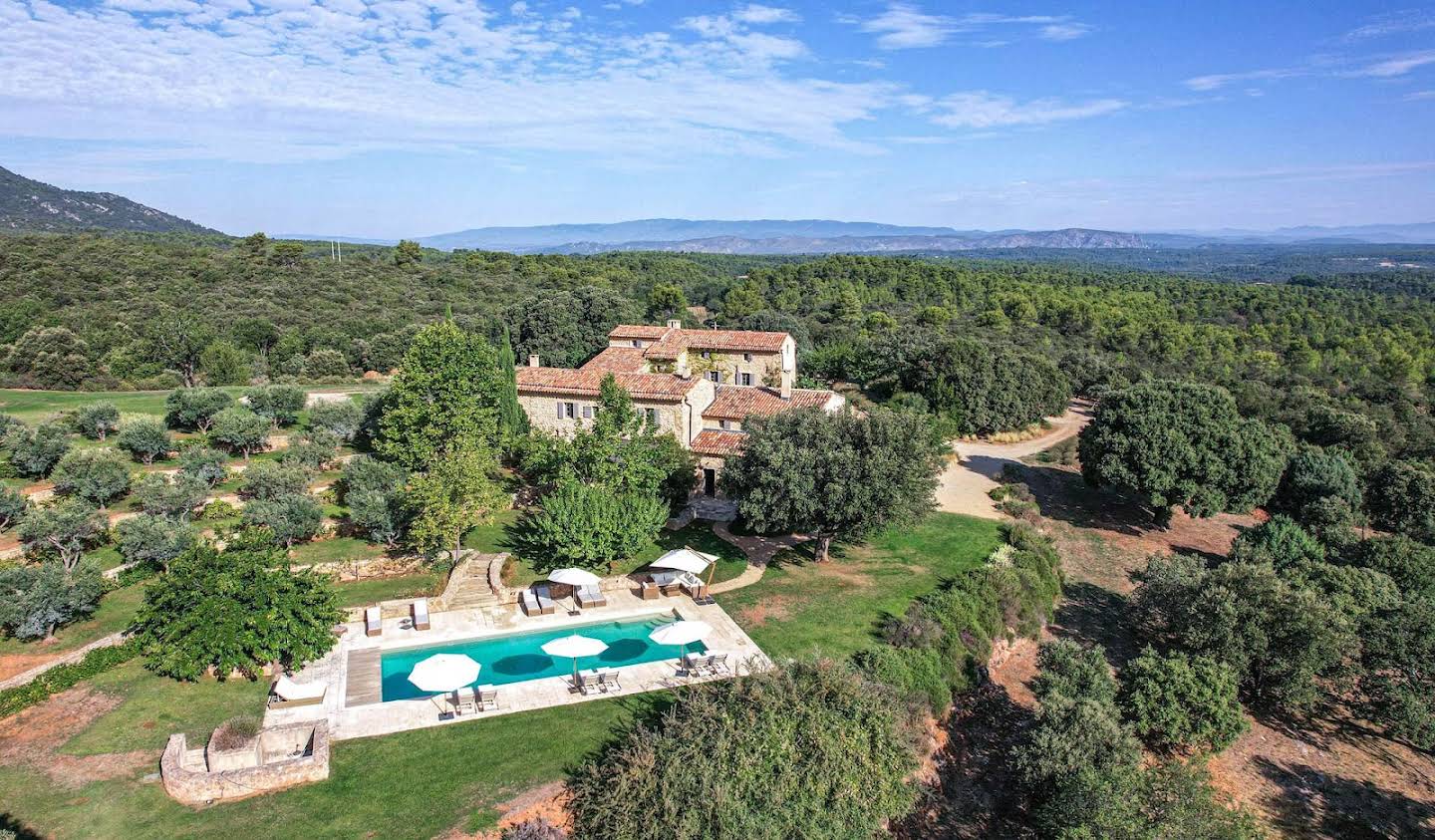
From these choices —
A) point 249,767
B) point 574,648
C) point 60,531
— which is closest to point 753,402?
point 574,648

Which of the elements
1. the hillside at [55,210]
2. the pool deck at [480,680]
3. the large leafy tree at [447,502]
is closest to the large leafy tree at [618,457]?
the large leafy tree at [447,502]

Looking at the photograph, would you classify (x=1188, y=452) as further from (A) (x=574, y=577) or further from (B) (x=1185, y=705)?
(A) (x=574, y=577)

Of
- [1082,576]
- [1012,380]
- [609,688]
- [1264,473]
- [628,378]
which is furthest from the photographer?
[1012,380]

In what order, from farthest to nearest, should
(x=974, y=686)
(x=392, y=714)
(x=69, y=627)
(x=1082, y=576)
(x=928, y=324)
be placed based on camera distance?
(x=928, y=324), (x=1082, y=576), (x=974, y=686), (x=69, y=627), (x=392, y=714)

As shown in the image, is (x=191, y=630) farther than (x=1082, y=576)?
No

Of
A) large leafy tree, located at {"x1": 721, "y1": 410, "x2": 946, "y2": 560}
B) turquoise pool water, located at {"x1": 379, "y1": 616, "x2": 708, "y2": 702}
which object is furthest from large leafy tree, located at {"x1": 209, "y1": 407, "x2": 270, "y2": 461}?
large leafy tree, located at {"x1": 721, "y1": 410, "x2": 946, "y2": 560}

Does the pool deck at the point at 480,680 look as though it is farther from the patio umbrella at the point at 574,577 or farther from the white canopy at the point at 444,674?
the white canopy at the point at 444,674

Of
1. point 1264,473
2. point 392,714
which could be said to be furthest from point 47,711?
point 1264,473

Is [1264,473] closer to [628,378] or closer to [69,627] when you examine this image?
[628,378]
